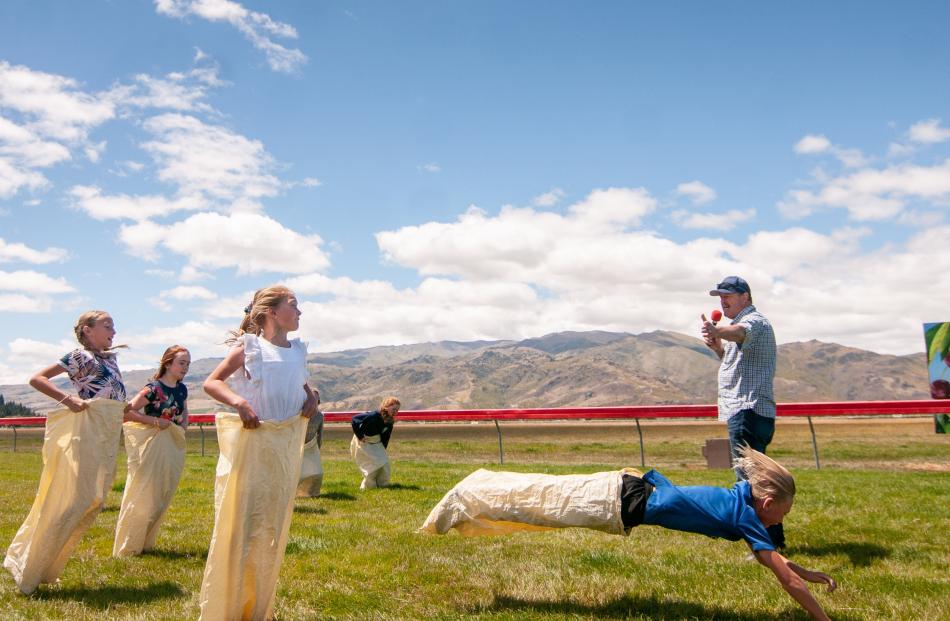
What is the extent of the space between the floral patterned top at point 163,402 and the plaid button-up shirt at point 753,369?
18.1 feet

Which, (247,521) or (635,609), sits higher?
(247,521)

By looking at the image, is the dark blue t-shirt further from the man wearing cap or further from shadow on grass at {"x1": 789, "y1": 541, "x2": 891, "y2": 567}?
shadow on grass at {"x1": 789, "y1": 541, "x2": 891, "y2": 567}

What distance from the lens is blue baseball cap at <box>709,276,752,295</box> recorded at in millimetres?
6648

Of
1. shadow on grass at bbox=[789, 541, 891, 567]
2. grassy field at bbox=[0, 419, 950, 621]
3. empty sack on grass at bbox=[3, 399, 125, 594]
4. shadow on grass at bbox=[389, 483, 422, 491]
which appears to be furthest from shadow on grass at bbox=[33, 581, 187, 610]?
shadow on grass at bbox=[389, 483, 422, 491]

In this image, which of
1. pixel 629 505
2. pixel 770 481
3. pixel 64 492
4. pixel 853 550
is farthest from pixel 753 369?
pixel 64 492

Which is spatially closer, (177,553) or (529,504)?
(529,504)

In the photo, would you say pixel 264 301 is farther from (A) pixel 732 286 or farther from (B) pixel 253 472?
(A) pixel 732 286

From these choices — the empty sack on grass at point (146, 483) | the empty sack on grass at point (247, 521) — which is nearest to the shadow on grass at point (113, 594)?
the empty sack on grass at point (146, 483)

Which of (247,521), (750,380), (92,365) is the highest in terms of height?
(92,365)

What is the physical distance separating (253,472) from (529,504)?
190cm

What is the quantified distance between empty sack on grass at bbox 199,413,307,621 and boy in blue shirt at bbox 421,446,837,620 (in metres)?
1.29

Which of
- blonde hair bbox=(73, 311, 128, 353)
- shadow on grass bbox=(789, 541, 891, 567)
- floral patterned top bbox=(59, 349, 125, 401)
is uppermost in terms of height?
blonde hair bbox=(73, 311, 128, 353)

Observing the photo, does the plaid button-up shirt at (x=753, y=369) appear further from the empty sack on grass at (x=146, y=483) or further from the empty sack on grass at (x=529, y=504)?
the empty sack on grass at (x=146, y=483)

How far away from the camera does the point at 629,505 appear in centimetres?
486
